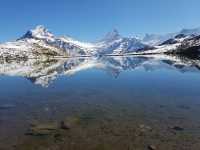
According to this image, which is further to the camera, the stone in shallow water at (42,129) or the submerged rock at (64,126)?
the submerged rock at (64,126)

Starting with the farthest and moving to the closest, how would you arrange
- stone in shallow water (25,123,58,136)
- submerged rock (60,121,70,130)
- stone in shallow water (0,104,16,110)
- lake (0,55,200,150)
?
stone in shallow water (0,104,16,110) < submerged rock (60,121,70,130) < stone in shallow water (25,123,58,136) < lake (0,55,200,150)

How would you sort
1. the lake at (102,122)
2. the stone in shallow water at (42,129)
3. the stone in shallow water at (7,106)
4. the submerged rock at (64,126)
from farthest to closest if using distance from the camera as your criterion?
the stone in shallow water at (7,106) → the submerged rock at (64,126) → the stone in shallow water at (42,129) → the lake at (102,122)

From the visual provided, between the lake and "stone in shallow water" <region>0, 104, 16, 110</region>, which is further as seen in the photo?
"stone in shallow water" <region>0, 104, 16, 110</region>

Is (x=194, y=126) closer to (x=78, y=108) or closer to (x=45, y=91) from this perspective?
(x=78, y=108)

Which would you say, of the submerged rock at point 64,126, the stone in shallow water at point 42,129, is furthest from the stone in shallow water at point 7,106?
the submerged rock at point 64,126

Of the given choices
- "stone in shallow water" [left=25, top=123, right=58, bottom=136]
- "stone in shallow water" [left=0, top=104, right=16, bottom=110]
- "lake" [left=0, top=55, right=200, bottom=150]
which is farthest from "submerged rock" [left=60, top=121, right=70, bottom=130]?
"stone in shallow water" [left=0, top=104, right=16, bottom=110]

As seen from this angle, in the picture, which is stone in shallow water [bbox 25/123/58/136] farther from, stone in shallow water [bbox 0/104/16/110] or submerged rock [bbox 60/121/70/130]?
stone in shallow water [bbox 0/104/16/110]

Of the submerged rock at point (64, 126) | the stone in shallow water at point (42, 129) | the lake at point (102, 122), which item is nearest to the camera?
the lake at point (102, 122)

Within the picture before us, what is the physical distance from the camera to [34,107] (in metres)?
51.4

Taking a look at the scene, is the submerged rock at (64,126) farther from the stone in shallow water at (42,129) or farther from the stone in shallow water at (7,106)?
the stone in shallow water at (7,106)

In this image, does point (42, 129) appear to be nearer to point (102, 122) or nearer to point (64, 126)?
point (64, 126)

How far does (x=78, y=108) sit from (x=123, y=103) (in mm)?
7462

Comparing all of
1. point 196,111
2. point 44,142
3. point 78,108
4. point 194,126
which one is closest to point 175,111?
point 196,111

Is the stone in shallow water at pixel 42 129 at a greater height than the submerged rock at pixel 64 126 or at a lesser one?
lesser
